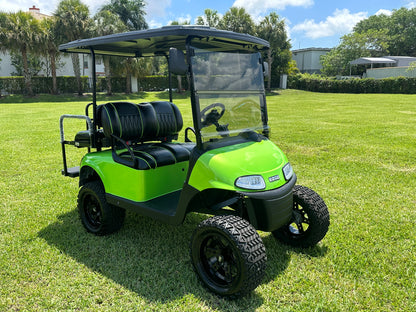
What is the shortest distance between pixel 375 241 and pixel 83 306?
109 inches

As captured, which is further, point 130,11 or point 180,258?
point 130,11

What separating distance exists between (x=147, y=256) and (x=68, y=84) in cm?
3100

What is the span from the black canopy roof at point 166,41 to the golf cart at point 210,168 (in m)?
0.01

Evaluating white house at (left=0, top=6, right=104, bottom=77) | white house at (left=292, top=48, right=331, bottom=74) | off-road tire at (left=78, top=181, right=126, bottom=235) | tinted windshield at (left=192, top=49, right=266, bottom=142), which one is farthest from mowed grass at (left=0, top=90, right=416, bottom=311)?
white house at (left=292, top=48, right=331, bottom=74)

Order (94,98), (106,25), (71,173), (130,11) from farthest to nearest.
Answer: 1. (130,11)
2. (106,25)
3. (71,173)
4. (94,98)

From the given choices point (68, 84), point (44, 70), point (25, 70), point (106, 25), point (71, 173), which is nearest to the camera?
point (71, 173)

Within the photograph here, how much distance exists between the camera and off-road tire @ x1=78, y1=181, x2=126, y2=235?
3.50m

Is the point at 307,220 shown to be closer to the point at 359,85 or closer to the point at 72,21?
the point at 72,21

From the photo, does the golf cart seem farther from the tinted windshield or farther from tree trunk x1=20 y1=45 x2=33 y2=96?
tree trunk x1=20 y1=45 x2=33 y2=96

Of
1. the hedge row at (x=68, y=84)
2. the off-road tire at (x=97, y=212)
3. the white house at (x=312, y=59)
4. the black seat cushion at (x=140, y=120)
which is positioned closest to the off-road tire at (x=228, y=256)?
the off-road tire at (x=97, y=212)

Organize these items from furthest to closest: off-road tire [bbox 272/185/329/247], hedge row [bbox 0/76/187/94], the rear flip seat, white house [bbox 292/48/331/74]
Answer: white house [bbox 292/48/331/74]
hedge row [bbox 0/76/187/94]
the rear flip seat
off-road tire [bbox 272/185/329/247]

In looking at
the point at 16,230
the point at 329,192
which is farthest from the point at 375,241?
the point at 16,230

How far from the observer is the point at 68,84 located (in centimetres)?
3072

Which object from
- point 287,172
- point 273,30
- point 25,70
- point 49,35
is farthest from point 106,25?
point 287,172
